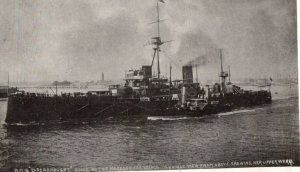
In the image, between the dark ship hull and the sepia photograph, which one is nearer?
the sepia photograph

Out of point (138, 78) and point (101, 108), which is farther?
point (101, 108)

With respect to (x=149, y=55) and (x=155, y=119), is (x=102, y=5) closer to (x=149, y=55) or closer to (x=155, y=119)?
(x=149, y=55)

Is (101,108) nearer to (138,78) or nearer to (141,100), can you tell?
(141,100)

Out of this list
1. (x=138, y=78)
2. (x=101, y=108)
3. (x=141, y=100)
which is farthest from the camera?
(x=141, y=100)

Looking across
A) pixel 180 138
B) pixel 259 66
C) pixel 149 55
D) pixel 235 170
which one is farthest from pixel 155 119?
pixel 259 66

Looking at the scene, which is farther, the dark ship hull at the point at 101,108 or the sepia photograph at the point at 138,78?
the dark ship hull at the point at 101,108

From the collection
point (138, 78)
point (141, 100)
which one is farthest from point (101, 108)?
point (138, 78)
